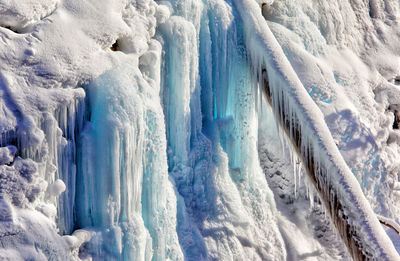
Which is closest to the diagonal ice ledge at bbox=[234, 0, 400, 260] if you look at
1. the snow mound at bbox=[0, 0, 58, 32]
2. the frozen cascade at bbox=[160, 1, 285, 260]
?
the frozen cascade at bbox=[160, 1, 285, 260]

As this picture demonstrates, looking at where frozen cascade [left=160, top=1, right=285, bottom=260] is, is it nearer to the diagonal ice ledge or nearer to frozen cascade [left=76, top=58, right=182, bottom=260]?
the diagonal ice ledge

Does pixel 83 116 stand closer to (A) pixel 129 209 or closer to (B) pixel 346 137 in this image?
(A) pixel 129 209

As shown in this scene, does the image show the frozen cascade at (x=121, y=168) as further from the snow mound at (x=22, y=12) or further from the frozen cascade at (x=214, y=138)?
the frozen cascade at (x=214, y=138)

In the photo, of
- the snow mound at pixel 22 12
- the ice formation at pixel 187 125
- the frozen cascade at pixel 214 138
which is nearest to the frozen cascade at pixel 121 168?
the ice formation at pixel 187 125

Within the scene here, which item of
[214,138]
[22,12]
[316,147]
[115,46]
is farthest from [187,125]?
[22,12]

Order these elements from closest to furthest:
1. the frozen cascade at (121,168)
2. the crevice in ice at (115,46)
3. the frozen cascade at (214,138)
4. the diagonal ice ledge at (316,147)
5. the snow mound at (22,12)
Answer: the snow mound at (22,12) → the frozen cascade at (121,168) → the crevice in ice at (115,46) → the diagonal ice ledge at (316,147) → the frozen cascade at (214,138)

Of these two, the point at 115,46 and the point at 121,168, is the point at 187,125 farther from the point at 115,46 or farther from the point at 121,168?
the point at 121,168
